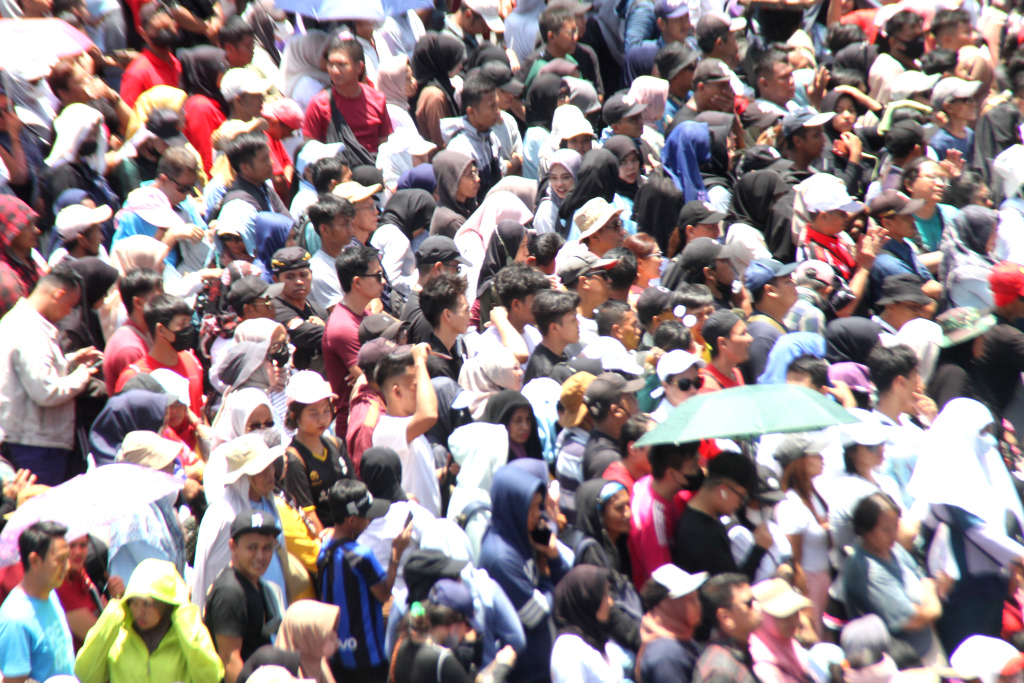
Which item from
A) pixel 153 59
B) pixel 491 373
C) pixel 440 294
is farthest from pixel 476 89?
pixel 491 373

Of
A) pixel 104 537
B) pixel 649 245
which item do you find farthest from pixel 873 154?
pixel 104 537

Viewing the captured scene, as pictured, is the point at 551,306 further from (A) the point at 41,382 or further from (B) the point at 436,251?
(A) the point at 41,382

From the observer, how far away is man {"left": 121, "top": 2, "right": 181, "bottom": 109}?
8422 millimetres

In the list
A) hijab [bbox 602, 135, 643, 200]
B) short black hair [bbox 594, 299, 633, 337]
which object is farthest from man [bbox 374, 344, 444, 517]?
hijab [bbox 602, 135, 643, 200]

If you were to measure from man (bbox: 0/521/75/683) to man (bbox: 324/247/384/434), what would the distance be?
2.12 m

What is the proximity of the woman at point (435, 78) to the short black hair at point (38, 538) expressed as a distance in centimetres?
546

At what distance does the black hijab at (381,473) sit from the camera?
16.0 ft

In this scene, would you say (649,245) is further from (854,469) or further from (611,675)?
(611,675)

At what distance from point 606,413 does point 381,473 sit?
47.3 inches

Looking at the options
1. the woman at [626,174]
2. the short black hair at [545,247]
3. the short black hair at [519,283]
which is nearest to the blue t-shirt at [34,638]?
the short black hair at [519,283]

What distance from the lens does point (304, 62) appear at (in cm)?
901

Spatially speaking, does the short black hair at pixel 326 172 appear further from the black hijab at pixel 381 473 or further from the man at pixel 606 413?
the black hijab at pixel 381 473

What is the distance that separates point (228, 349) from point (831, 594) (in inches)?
136

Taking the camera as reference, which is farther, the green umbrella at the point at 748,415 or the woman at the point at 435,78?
the woman at the point at 435,78
